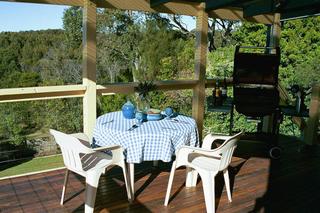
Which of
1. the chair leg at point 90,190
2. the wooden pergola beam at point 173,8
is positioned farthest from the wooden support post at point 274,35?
the chair leg at point 90,190

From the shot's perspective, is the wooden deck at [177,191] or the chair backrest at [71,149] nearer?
the chair backrest at [71,149]

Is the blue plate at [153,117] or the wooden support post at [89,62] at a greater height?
the wooden support post at [89,62]

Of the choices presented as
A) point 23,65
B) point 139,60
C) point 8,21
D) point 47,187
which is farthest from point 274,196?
point 8,21

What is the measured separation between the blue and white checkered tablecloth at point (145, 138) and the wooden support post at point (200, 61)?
1710 millimetres

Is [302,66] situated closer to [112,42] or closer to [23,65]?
[112,42]

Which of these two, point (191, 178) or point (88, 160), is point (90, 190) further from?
point (191, 178)

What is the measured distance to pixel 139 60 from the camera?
12.6 m

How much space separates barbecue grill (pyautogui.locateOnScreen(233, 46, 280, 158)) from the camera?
14.9ft

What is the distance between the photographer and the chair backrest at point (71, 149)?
2648 mm

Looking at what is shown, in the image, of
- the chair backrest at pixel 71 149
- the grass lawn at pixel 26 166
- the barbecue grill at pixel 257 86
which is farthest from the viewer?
the grass lawn at pixel 26 166

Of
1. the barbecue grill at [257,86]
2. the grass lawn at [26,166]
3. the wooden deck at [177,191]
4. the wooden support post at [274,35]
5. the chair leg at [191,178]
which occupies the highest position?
the wooden support post at [274,35]

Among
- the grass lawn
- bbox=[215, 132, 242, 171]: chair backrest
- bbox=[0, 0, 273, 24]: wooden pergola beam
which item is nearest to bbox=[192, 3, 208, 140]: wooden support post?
bbox=[0, 0, 273, 24]: wooden pergola beam

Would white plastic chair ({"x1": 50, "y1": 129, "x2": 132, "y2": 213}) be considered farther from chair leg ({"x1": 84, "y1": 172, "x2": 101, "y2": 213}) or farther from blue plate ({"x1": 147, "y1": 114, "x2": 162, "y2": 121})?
blue plate ({"x1": 147, "y1": 114, "x2": 162, "y2": 121})

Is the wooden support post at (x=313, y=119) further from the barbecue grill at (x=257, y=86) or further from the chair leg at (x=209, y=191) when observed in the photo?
the chair leg at (x=209, y=191)
